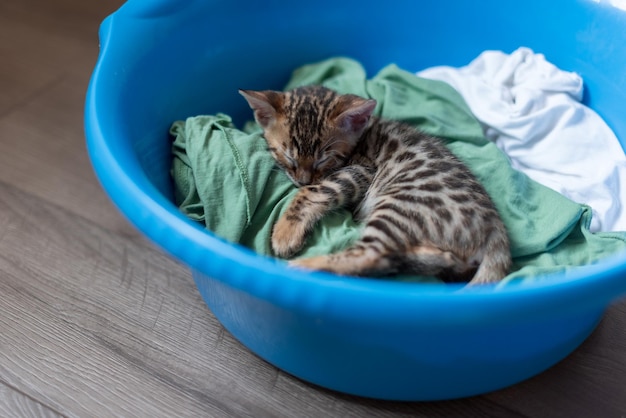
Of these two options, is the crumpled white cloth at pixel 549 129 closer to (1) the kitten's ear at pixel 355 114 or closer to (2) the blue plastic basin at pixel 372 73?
(2) the blue plastic basin at pixel 372 73

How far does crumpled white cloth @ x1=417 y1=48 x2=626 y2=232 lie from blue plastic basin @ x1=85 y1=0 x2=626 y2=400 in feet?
0.29

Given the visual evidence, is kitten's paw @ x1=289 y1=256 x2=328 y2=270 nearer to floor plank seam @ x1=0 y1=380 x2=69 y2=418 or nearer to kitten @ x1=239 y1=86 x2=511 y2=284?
kitten @ x1=239 y1=86 x2=511 y2=284

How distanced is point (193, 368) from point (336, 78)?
1.15m

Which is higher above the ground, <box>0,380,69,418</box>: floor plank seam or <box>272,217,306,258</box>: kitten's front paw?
<box>272,217,306,258</box>: kitten's front paw

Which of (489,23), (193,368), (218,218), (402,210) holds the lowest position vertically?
(193,368)

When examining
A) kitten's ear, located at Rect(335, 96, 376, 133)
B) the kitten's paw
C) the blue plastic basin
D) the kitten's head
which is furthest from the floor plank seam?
kitten's ear, located at Rect(335, 96, 376, 133)

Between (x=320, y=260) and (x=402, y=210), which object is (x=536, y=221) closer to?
(x=402, y=210)

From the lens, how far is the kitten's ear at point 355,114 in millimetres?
1469

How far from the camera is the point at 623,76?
1.75m

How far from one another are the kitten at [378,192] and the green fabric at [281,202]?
0.18 feet

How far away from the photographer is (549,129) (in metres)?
1.86

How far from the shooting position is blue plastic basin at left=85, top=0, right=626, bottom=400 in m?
0.94

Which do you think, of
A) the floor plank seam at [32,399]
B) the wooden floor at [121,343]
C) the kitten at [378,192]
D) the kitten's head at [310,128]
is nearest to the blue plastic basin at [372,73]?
the wooden floor at [121,343]

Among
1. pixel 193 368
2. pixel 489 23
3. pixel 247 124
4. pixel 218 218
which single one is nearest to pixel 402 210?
pixel 218 218
